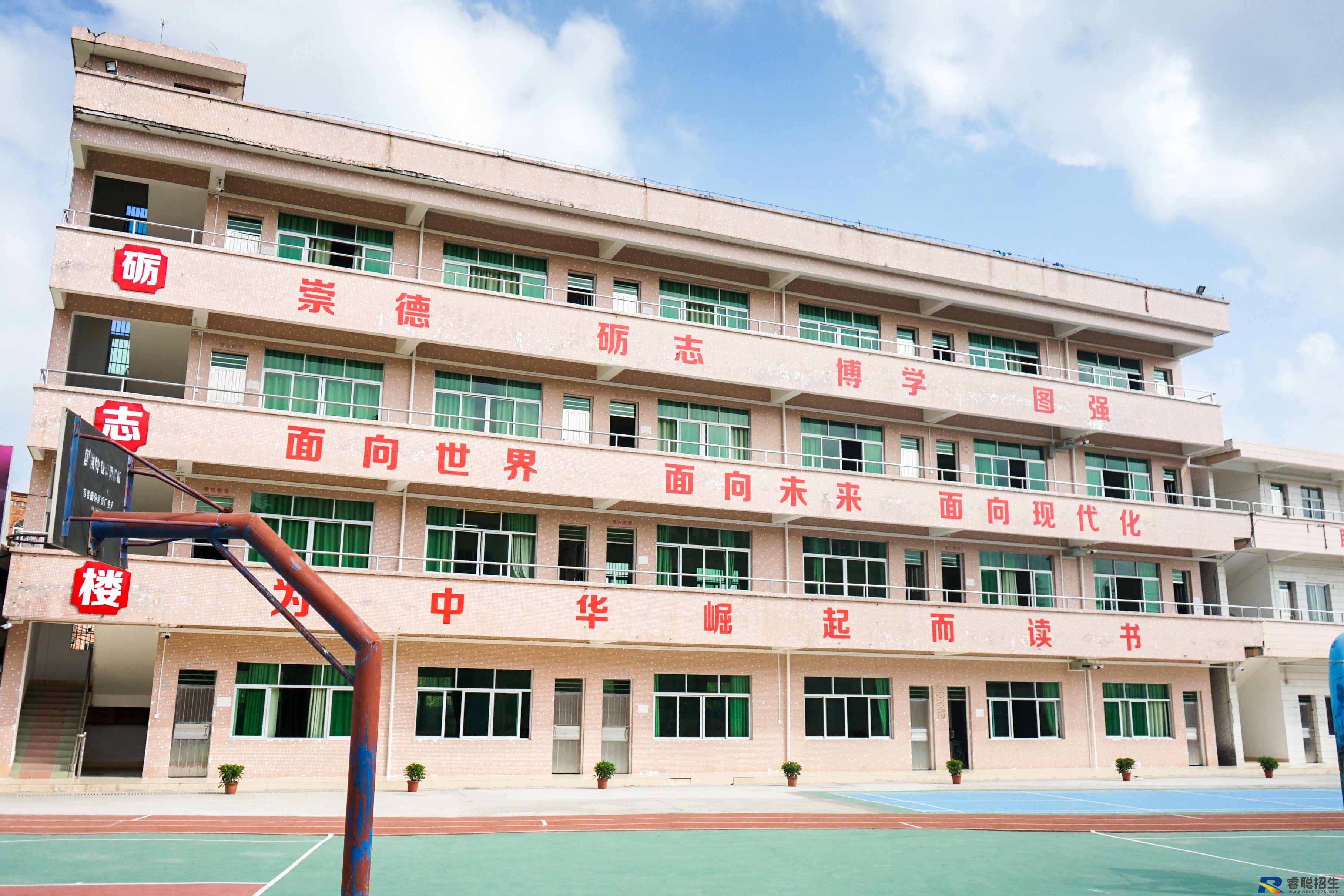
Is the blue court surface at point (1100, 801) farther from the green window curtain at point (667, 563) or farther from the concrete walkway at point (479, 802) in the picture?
the green window curtain at point (667, 563)

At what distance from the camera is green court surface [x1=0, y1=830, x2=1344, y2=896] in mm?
11805

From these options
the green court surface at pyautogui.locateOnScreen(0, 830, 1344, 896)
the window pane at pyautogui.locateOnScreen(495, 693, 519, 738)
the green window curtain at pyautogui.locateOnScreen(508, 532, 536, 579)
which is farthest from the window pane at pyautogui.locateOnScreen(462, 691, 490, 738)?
the green court surface at pyautogui.locateOnScreen(0, 830, 1344, 896)

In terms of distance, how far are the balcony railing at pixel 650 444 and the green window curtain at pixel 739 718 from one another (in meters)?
5.81

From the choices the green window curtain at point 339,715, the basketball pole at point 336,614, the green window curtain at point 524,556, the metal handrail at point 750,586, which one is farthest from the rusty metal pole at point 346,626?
the green window curtain at point 524,556

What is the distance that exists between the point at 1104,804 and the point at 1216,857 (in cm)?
707

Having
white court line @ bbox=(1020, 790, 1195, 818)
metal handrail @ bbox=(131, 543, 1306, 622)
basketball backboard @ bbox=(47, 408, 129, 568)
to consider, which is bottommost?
white court line @ bbox=(1020, 790, 1195, 818)

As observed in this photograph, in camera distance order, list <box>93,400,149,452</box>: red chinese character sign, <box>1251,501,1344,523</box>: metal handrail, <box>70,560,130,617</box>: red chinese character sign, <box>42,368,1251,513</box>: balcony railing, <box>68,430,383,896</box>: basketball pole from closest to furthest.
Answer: <box>68,430,383,896</box>: basketball pole < <box>70,560,130,617</box>: red chinese character sign < <box>93,400,149,452</box>: red chinese character sign < <box>42,368,1251,513</box>: balcony railing < <box>1251,501,1344,523</box>: metal handrail

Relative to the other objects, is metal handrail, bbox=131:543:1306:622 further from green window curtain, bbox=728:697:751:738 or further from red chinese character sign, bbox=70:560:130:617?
green window curtain, bbox=728:697:751:738

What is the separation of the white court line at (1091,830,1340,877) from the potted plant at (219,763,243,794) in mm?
15374

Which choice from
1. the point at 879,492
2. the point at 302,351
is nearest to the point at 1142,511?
the point at 879,492

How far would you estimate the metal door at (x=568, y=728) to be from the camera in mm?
23969

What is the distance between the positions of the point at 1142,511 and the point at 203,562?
24.5m

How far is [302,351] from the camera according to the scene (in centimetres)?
2358

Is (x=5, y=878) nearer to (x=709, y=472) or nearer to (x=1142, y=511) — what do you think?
(x=709, y=472)
